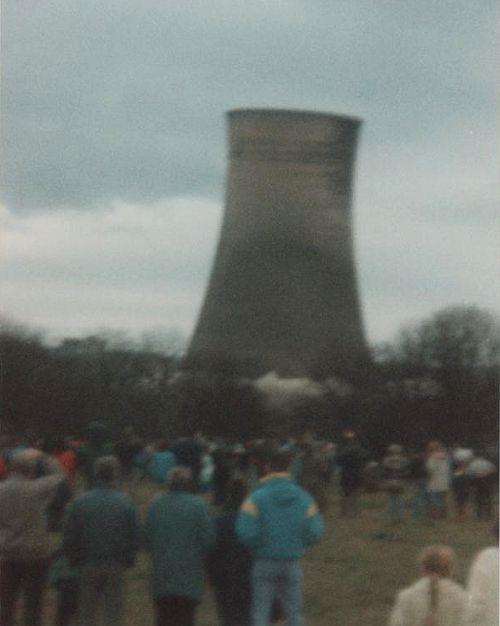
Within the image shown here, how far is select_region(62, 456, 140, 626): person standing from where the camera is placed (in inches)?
209

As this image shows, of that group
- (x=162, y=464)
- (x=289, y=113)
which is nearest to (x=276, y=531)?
(x=162, y=464)

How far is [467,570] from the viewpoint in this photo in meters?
9.93

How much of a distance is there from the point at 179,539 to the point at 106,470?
1.10 ft

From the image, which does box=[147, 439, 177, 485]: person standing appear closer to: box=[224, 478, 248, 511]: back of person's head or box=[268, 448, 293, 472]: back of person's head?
box=[224, 478, 248, 511]: back of person's head

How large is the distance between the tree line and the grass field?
1031cm

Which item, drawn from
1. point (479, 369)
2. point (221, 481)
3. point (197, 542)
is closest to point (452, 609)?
point (197, 542)

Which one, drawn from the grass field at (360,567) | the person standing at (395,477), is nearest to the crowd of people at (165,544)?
the grass field at (360,567)

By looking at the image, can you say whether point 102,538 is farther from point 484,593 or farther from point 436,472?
point 436,472

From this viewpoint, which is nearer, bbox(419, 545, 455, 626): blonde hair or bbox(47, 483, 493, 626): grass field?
bbox(419, 545, 455, 626): blonde hair

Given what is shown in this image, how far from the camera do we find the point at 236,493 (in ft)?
17.7

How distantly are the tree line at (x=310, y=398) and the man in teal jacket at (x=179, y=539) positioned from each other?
19.2 m

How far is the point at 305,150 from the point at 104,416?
7844mm

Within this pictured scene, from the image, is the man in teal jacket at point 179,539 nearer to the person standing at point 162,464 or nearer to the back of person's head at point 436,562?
the back of person's head at point 436,562

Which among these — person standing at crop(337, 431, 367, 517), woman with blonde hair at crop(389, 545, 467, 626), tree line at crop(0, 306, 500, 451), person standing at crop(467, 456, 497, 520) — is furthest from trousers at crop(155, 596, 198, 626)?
tree line at crop(0, 306, 500, 451)
